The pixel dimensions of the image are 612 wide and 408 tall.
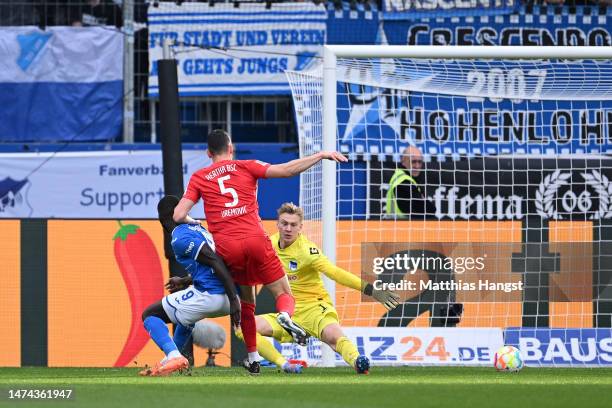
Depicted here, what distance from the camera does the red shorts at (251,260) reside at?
401 inches

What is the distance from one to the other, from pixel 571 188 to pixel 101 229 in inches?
211

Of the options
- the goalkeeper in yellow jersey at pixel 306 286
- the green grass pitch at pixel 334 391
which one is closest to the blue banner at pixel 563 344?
the goalkeeper in yellow jersey at pixel 306 286

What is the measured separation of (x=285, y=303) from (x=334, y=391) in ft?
7.13

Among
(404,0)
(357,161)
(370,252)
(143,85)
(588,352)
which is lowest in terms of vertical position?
(588,352)

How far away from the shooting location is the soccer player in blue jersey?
1013 centimetres

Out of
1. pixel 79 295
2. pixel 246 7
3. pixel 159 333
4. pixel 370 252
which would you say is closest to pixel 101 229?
pixel 79 295

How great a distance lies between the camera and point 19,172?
1917 centimetres

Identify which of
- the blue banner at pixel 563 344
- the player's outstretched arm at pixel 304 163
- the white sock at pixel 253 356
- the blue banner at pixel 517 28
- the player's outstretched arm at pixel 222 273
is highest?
the blue banner at pixel 517 28

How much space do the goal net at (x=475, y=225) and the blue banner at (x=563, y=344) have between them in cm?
1

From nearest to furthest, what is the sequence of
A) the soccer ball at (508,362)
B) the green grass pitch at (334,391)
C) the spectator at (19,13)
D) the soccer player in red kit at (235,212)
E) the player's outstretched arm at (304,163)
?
the green grass pitch at (334,391) < the player's outstretched arm at (304,163) < the soccer player in red kit at (235,212) < the soccer ball at (508,362) < the spectator at (19,13)

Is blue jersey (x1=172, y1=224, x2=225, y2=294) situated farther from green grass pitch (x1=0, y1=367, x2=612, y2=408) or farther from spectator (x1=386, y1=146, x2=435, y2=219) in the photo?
spectator (x1=386, y1=146, x2=435, y2=219)

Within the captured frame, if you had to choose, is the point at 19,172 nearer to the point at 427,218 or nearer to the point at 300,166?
the point at 427,218

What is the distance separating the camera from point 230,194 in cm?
1024

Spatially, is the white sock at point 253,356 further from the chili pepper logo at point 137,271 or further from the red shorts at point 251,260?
the chili pepper logo at point 137,271
